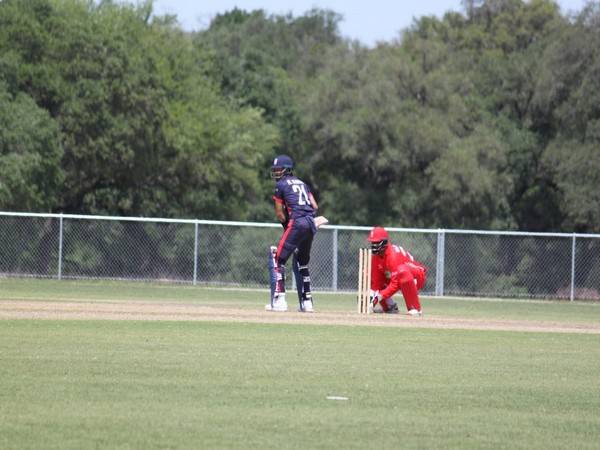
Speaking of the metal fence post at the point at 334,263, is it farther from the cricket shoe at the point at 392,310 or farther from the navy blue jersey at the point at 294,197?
the navy blue jersey at the point at 294,197

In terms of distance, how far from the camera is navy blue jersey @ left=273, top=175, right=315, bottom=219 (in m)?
19.6

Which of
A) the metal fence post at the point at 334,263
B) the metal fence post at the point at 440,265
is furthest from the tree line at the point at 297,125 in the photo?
the metal fence post at the point at 440,265

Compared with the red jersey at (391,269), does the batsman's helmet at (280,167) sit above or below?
above

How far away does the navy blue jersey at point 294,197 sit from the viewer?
19578 millimetres

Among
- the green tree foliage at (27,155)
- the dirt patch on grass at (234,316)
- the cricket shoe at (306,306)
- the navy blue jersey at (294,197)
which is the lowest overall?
the dirt patch on grass at (234,316)

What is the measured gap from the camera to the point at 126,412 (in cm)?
902

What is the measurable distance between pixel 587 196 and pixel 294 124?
21380mm

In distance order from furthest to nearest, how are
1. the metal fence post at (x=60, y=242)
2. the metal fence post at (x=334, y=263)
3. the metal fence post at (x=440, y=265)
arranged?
1. the metal fence post at (x=334, y=263)
2. the metal fence post at (x=440, y=265)
3. the metal fence post at (x=60, y=242)

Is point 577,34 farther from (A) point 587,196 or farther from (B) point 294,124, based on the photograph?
(B) point 294,124

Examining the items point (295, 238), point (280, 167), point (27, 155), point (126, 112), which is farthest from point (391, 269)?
point (126, 112)

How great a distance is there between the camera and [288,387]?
419 inches

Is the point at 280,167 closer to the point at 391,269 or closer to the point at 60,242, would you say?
the point at 391,269

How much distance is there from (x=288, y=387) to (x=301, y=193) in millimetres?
9209

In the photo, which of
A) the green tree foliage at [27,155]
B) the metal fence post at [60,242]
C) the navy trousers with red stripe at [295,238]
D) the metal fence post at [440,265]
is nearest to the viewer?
the navy trousers with red stripe at [295,238]
